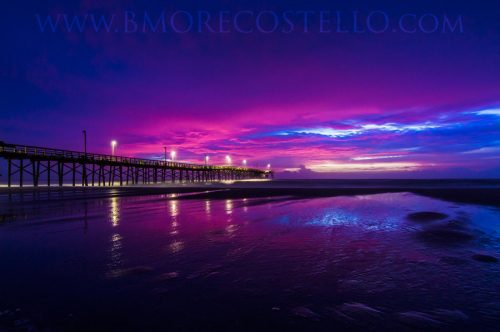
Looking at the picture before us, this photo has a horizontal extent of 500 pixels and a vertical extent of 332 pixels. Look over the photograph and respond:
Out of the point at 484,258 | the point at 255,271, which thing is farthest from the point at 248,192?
the point at 255,271

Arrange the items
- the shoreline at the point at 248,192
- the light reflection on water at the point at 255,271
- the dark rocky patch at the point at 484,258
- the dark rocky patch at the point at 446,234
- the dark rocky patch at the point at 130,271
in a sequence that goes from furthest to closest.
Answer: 1. the shoreline at the point at 248,192
2. the dark rocky patch at the point at 446,234
3. the dark rocky patch at the point at 484,258
4. the dark rocky patch at the point at 130,271
5. the light reflection on water at the point at 255,271

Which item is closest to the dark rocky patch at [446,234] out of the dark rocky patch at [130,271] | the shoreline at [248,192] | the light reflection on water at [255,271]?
the light reflection on water at [255,271]

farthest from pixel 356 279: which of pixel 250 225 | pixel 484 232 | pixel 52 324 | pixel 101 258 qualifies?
pixel 484 232

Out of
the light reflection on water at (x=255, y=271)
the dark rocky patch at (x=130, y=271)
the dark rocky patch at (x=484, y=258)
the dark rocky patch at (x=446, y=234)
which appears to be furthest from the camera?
the dark rocky patch at (x=446, y=234)

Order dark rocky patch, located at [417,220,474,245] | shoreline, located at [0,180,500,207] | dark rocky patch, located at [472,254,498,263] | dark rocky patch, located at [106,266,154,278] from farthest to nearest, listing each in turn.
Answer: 1. shoreline, located at [0,180,500,207]
2. dark rocky patch, located at [417,220,474,245]
3. dark rocky patch, located at [472,254,498,263]
4. dark rocky patch, located at [106,266,154,278]

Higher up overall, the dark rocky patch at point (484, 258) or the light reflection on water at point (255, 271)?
the light reflection on water at point (255, 271)

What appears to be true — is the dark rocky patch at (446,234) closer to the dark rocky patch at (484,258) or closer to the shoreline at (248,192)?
the dark rocky patch at (484,258)

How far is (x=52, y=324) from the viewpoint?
3.35 meters

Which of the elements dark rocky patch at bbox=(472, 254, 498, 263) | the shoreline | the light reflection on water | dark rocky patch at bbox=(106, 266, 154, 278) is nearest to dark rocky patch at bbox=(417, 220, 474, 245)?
the light reflection on water

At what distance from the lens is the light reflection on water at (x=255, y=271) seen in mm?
3732

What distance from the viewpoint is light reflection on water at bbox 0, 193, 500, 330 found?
373 cm

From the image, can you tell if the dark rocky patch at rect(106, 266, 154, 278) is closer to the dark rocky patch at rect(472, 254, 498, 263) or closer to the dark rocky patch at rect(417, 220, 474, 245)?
the dark rocky patch at rect(472, 254, 498, 263)

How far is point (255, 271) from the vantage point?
5.15m

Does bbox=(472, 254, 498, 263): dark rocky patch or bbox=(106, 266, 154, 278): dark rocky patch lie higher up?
bbox=(106, 266, 154, 278): dark rocky patch
